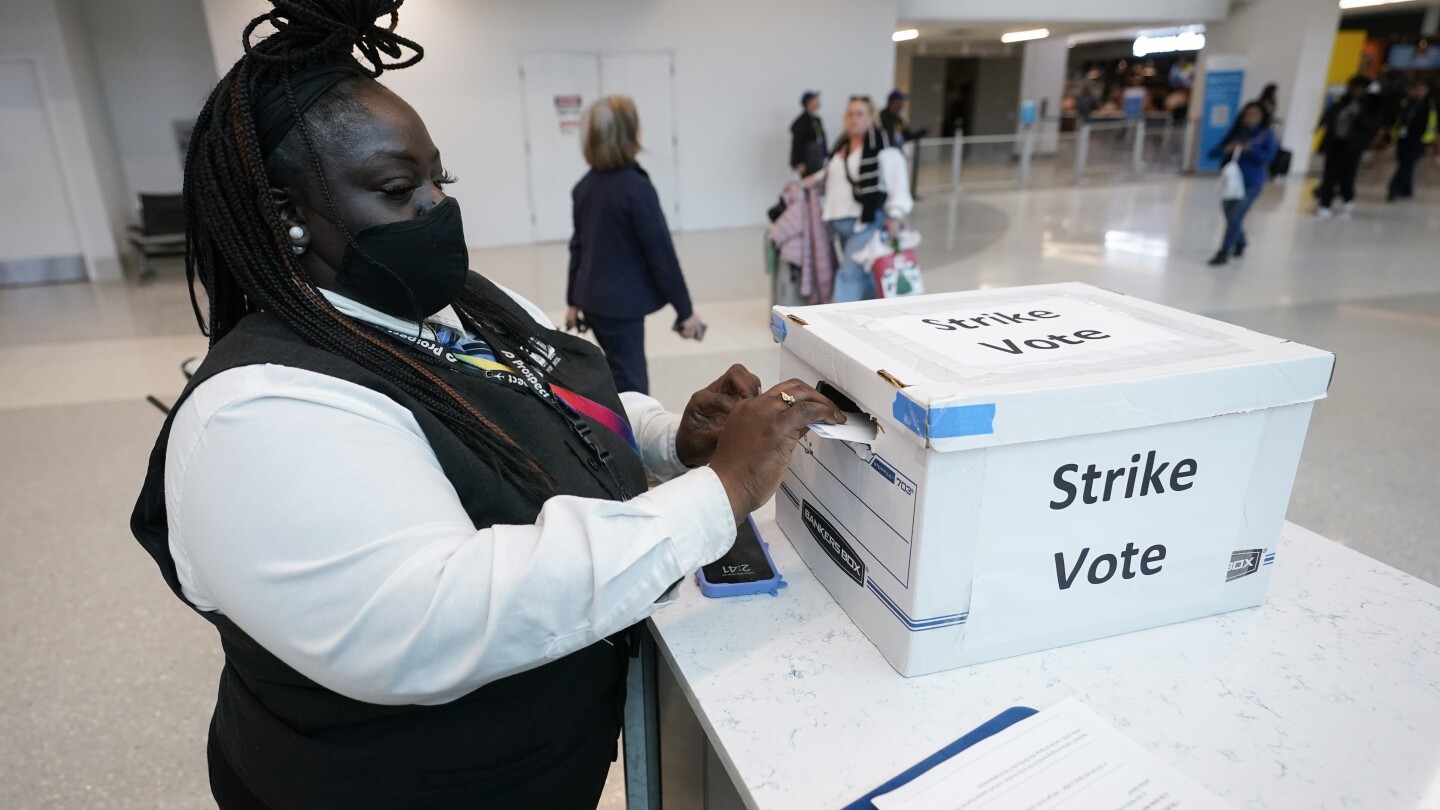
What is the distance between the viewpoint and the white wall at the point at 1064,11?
A: 1033 cm

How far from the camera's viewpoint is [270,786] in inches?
36.3

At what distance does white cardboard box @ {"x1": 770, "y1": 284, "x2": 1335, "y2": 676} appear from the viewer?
82 centimetres

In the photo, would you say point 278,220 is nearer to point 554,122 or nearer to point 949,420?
point 949,420

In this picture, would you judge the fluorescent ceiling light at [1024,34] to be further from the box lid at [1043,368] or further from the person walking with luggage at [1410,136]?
the box lid at [1043,368]

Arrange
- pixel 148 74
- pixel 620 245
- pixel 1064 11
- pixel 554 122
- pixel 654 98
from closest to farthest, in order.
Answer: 1. pixel 620 245
2. pixel 148 74
3. pixel 554 122
4. pixel 654 98
5. pixel 1064 11

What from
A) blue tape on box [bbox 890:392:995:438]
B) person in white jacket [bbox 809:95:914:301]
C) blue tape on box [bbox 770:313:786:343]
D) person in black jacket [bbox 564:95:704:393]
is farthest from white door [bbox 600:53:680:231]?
blue tape on box [bbox 890:392:995:438]

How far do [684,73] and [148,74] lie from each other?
527cm

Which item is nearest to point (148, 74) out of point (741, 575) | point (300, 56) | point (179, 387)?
point (179, 387)

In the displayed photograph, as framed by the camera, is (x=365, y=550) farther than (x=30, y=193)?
No

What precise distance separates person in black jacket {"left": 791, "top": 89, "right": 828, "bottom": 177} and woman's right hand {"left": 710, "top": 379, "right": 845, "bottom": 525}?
7.68 m

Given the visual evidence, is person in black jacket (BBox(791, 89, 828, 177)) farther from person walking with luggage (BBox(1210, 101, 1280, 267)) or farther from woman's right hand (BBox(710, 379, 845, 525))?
woman's right hand (BBox(710, 379, 845, 525))

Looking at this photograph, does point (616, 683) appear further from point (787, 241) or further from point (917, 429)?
point (787, 241)

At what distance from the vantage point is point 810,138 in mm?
8398

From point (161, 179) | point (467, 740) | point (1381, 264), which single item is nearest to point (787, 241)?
point (467, 740)
